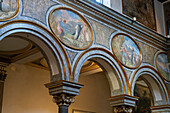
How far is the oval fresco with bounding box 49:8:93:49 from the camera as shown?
8132 mm

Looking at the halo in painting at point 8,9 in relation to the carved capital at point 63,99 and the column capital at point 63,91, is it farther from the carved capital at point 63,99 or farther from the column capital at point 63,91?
the carved capital at point 63,99

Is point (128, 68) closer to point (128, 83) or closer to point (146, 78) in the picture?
point (128, 83)

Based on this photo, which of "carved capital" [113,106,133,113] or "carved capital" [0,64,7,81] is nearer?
"carved capital" [113,106,133,113]

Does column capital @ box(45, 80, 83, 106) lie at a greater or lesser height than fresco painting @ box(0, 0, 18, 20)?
lesser

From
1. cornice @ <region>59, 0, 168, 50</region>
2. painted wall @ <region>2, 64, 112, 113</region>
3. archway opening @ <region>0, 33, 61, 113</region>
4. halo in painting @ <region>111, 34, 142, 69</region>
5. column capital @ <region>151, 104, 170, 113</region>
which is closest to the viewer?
cornice @ <region>59, 0, 168, 50</region>

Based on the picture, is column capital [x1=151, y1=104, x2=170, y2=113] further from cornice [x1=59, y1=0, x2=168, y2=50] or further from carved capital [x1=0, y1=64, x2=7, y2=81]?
carved capital [x1=0, y1=64, x2=7, y2=81]

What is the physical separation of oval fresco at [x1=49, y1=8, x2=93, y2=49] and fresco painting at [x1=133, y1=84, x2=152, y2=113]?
774 cm

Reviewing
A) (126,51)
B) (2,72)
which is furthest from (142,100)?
(2,72)

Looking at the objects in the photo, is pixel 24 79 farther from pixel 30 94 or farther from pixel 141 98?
pixel 141 98

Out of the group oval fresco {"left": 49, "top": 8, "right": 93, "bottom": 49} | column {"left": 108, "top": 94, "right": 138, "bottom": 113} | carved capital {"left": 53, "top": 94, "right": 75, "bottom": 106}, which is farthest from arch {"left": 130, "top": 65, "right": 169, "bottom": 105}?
carved capital {"left": 53, "top": 94, "right": 75, "bottom": 106}

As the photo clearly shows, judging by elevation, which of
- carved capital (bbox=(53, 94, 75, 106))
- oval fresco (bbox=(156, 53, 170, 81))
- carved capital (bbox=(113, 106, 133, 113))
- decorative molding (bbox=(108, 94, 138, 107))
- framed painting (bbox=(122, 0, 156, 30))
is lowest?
carved capital (bbox=(113, 106, 133, 113))

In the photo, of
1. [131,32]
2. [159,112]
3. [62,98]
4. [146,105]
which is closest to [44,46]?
[62,98]

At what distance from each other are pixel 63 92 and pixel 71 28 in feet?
6.94

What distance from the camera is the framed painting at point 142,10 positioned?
38.0ft
